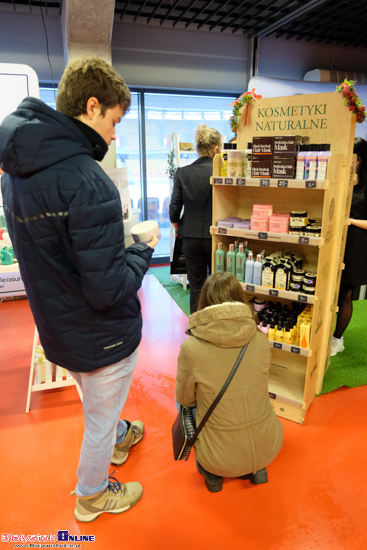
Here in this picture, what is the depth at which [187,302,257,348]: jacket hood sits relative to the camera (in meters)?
1.79

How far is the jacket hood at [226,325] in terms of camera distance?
179cm

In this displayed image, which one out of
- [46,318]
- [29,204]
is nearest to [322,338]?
[46,318]

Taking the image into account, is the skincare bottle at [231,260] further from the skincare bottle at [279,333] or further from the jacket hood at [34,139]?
the jacket hood at [34,139]

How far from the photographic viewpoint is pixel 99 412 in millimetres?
1684

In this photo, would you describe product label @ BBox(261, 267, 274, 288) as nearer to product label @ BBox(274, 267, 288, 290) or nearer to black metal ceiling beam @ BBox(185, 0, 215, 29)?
A: product label @ BBox(274, 267, 288, 290)

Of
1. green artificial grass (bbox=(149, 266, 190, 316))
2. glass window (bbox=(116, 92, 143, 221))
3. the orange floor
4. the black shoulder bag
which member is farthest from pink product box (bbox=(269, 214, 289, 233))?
glass window (bbox=(116, 92, 143, 221))

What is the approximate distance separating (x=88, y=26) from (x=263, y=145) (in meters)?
3.43

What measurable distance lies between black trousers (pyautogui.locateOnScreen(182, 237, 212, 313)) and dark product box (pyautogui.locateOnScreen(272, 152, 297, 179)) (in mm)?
1330

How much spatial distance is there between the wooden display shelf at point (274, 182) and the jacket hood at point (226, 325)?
89 cm

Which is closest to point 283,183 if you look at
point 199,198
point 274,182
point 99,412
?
point 274,182

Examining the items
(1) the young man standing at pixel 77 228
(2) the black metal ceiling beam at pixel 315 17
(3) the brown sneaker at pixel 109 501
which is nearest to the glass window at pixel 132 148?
(2) the black metal ceiling beam at pixel 315 17

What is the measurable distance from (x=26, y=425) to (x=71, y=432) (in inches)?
13.5

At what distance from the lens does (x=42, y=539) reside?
185 centimetres

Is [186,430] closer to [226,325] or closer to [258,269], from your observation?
[226,325]
